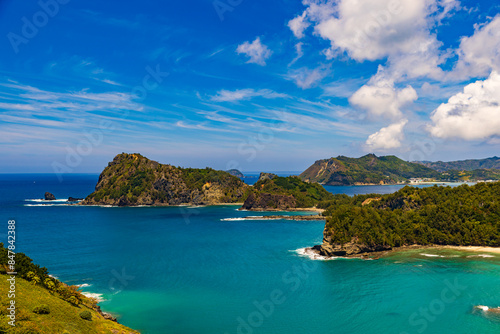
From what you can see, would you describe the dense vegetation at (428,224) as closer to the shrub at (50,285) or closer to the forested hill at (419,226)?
the forested hill at (419,226)

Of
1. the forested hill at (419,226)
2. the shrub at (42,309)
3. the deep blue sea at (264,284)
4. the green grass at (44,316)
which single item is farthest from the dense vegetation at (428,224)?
the shrub at (42,309)

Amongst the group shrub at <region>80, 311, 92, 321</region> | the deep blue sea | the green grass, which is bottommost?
the deep blue sea

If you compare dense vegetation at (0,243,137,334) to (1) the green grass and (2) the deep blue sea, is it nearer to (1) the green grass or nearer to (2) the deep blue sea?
(1) the green grass

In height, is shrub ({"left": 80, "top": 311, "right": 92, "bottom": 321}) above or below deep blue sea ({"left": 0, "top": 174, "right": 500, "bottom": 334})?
above

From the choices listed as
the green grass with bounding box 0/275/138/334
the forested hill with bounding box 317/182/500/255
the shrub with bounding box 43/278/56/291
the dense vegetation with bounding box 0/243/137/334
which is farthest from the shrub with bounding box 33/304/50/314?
the forested hill with bounding box 317/182/500/255

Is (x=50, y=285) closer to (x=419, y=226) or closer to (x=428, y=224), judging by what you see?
(x=419, y=226)

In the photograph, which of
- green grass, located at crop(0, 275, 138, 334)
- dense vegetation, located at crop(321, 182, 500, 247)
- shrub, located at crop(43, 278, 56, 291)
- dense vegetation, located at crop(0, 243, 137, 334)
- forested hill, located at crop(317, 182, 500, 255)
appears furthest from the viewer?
dense vegetation, located at crop(321, 182, 500, 247)

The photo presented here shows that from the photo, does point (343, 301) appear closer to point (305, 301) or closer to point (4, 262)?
point (305, 301)
